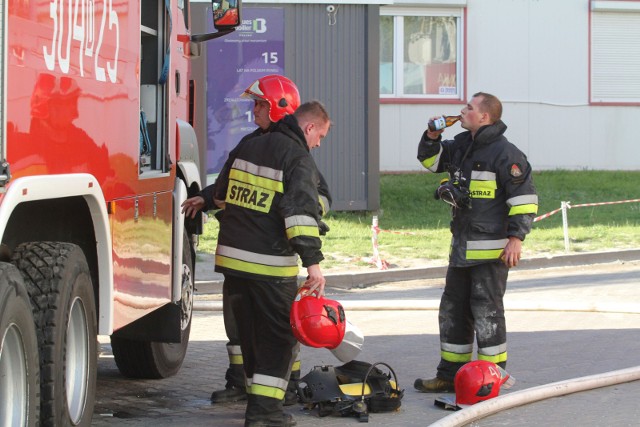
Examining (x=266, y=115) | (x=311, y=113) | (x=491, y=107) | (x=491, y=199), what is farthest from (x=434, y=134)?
(x=311, y=113)

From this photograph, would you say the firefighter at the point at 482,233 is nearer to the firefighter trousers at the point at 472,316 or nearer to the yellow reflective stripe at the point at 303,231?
the firefighter trousers at the point at 472,316

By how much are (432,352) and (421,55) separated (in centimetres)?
→ 1686

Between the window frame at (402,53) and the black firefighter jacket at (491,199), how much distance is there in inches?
683

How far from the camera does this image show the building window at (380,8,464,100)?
25094 millimetres

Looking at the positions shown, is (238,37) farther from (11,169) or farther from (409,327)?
(11,169)

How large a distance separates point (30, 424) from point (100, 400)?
2835 millimetres

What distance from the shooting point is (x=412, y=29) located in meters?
25.3

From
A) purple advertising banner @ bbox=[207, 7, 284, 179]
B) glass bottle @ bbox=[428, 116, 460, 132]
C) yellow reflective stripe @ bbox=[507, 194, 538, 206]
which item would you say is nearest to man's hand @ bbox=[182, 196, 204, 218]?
glass bottle @ bbox=[428, 116, 460, 132]

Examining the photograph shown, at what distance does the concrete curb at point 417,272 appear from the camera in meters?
13.2

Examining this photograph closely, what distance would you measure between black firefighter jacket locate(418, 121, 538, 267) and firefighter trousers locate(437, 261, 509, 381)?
4.1 inches

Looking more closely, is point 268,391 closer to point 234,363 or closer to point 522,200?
point 234,363

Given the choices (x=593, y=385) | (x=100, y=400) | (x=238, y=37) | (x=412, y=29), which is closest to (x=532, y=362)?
(x=593, y=385)

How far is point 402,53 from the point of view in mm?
25188

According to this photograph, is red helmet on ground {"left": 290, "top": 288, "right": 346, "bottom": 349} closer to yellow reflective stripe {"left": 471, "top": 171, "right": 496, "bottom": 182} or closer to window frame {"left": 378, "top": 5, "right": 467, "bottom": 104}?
yellow reflective stripe {"left": 471, "top": 171, "right": 496, "bottom": 182}
